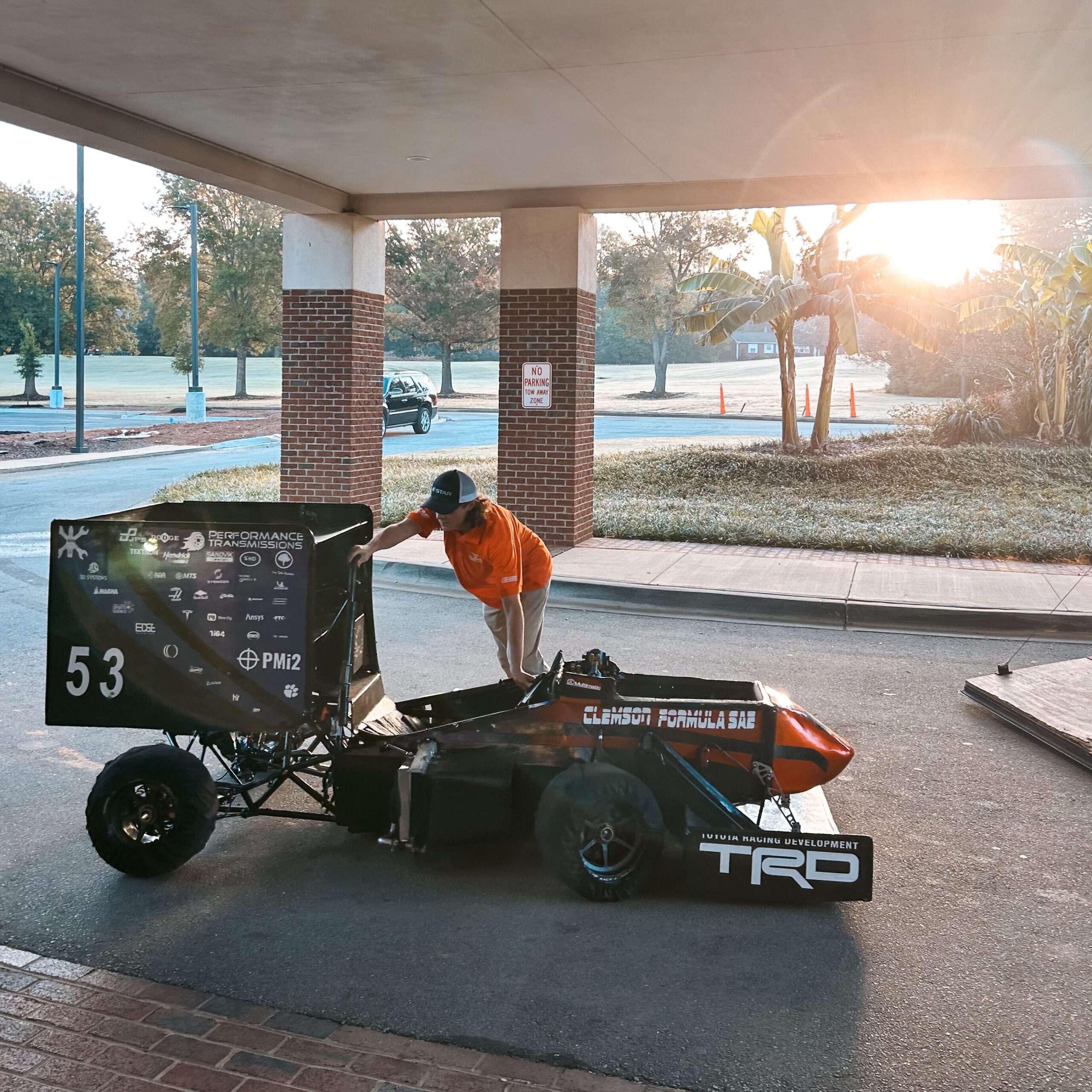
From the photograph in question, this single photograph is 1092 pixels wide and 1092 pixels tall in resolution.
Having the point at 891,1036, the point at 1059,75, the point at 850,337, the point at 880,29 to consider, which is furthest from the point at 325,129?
the point at 850,337

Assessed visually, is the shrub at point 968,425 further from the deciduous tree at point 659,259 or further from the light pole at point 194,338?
the light pole at point 194,338

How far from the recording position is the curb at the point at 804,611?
420 inches

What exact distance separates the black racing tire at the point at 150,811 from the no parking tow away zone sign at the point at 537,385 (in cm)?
978

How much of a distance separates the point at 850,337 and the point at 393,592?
464 inches

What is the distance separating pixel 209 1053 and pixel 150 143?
986cm

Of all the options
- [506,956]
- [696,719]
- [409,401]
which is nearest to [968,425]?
[409,401]

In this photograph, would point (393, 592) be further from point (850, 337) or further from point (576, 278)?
point (850, 337)

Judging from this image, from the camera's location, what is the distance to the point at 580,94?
9.91 meters

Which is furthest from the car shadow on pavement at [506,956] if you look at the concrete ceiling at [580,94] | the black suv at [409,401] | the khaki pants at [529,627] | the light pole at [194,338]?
the light pole at [194,338]

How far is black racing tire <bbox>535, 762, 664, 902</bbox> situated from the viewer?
16.8 ft

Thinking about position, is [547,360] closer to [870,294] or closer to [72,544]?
[72,544]

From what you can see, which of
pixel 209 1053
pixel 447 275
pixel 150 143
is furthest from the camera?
pixel 447 275

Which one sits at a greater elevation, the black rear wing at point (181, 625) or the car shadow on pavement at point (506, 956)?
the black rear wing at point (181, 625)

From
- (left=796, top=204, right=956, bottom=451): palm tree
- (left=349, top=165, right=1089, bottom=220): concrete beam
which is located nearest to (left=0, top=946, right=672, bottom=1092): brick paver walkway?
(left=349, top=165, right=1089, bottom=220): concrete beam
